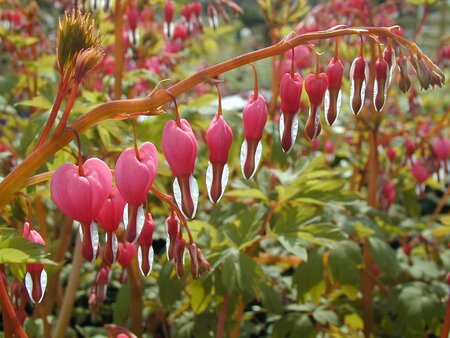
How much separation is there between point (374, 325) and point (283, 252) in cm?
40

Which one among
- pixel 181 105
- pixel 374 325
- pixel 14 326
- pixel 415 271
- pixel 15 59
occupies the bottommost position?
pixel 374 325

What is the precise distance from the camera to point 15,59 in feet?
9.99

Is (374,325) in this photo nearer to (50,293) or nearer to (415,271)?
(415,271)

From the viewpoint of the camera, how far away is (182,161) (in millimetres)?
961

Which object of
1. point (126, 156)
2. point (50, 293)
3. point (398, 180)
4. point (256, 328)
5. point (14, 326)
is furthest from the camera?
point (398, 180)

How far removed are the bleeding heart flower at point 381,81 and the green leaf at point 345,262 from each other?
1.01 meters

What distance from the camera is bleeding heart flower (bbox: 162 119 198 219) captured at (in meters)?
0.96

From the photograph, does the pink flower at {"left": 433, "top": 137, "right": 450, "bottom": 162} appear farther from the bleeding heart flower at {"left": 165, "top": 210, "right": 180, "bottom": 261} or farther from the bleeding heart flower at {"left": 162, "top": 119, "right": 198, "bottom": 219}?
the bleeding heart flower at {"left": 162, "top": 119, "right": 198, "bottom": 219}

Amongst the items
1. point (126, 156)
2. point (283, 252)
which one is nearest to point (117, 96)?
point (283, 252)

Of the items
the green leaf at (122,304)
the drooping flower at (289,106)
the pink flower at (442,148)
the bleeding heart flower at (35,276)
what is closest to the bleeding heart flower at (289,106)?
the drooping flower at (289,106)

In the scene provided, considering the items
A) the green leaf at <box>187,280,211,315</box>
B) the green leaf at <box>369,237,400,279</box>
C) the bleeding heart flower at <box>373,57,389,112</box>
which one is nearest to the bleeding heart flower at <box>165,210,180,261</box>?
the bleeding heart flower at <box>373,57,389,112</box>

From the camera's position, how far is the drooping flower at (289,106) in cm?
102

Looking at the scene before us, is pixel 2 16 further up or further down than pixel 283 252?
further up

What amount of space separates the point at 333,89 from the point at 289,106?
0.29ft
